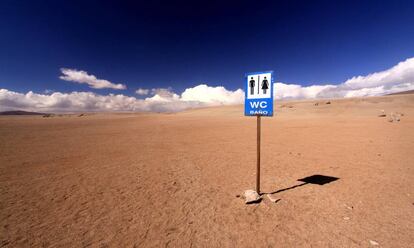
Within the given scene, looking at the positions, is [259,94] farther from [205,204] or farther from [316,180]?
[316,180]

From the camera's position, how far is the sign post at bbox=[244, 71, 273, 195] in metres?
5.09

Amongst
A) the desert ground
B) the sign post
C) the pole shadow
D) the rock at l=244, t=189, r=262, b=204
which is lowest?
the pole shadow

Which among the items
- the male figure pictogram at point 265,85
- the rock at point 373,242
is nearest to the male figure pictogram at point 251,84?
the male figure pictogram at point 265,85

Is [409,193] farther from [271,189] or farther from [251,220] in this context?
[251,220]

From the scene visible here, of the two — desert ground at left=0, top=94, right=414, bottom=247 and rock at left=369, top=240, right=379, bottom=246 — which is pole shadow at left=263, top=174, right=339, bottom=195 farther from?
rock at left=369, top=240, right=379, bottom=246

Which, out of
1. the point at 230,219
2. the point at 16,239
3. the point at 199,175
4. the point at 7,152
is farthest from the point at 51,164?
the point at 230,219

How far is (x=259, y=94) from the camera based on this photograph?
5234 millimetres

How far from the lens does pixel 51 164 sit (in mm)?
9688

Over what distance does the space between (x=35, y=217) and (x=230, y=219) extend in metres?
4.66

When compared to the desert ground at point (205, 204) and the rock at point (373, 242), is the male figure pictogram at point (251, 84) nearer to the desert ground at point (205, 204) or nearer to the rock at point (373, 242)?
the desert ground at point (205, 204)

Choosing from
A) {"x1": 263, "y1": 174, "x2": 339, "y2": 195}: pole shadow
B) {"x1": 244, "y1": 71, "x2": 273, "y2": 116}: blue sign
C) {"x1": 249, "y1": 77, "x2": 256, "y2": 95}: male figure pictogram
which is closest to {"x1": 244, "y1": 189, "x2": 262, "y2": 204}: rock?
{"x1": 263, "y1": 174, "x2": 339, "y2": 195}: pole shadow

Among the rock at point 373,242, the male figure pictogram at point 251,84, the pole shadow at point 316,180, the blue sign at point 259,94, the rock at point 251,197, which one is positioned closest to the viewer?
the rock at point 373,242

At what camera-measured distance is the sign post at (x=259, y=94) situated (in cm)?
509

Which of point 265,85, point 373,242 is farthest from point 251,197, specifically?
point 265,85
